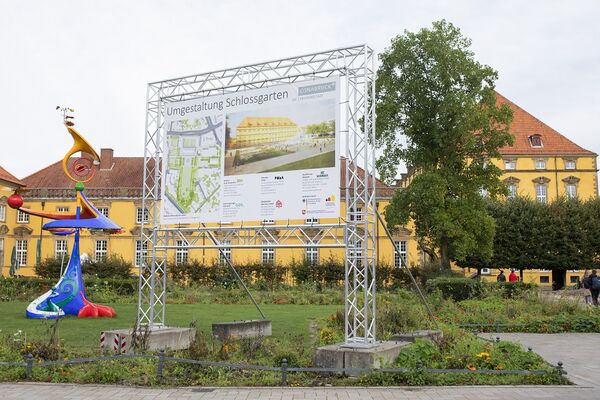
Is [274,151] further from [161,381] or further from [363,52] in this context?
[161,381]

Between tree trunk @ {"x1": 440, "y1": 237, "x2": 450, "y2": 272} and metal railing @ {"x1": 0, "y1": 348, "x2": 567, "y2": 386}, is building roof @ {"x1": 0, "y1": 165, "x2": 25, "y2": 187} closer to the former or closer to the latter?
tree trunk @ {"x1": 440, "y1": 237, "x2": 450, "y2": 272}

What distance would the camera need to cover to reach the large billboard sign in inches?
463

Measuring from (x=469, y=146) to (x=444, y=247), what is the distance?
19.3 feet

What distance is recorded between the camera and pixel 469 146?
109 ft

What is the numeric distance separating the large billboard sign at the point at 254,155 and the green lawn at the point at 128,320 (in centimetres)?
389

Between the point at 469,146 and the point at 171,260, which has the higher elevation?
the point at 469,146

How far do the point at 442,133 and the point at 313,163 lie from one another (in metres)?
23.2

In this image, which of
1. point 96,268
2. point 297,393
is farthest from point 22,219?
point 297,393

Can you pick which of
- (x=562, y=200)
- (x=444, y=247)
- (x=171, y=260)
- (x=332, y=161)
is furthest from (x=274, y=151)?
(x=562, y=200)

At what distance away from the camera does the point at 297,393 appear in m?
8.76

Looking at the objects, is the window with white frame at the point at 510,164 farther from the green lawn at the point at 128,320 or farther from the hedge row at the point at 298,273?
the green lawn at the point at 128,320

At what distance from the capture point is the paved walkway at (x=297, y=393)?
8.50 metres

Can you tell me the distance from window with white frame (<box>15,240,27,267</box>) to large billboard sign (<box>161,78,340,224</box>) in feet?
149

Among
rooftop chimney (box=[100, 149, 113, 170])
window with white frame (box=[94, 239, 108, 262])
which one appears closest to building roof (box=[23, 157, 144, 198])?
rooftop chimney (box=[100, 149, 113, 170])
